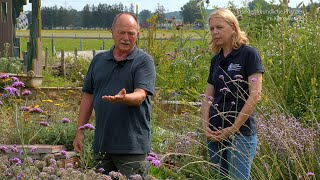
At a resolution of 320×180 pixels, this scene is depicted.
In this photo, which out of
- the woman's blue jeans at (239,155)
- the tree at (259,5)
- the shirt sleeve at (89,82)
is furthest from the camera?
the tree at (259,5)

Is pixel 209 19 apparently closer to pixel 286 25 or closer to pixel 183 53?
pixel 286 25

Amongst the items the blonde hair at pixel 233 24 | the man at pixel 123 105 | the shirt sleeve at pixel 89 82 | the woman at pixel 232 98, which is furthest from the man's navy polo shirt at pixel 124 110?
the blonde hair at pixel 233 24

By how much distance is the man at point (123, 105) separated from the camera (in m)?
4.61

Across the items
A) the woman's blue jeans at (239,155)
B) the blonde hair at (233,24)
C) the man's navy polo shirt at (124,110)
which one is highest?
the blonde hair at (233,24)

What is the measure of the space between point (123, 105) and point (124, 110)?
0.03m

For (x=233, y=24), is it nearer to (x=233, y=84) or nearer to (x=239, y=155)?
(x=233, y=84)

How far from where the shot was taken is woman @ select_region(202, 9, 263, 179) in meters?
4.50

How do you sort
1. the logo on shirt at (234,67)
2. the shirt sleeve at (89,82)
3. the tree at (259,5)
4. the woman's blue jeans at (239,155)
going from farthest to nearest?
the tree at (259,5)
the shirt sleeve at (89,82)
the logo on shirt at (234,67)
the woman's blue jeans at (239,155)

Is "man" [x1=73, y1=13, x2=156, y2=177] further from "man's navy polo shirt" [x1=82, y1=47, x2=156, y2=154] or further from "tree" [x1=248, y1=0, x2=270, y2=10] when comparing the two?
"tree" [x1=248, y1=0, x2=270, y2=10]

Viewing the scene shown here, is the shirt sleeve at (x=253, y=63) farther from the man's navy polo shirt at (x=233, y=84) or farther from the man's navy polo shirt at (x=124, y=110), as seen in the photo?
the man's navy polo shirt at (x=124, y=110)

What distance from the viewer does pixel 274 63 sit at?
310 inches

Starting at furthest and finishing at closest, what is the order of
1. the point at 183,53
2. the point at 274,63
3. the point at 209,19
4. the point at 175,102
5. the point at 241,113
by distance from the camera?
the point at 183,53 < the point at 175,102 < the point at 274,63 < the point at 209,19 < the point at 241,113

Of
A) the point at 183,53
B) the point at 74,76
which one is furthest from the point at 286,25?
the point at 74,76

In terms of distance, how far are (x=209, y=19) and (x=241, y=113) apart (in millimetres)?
668
